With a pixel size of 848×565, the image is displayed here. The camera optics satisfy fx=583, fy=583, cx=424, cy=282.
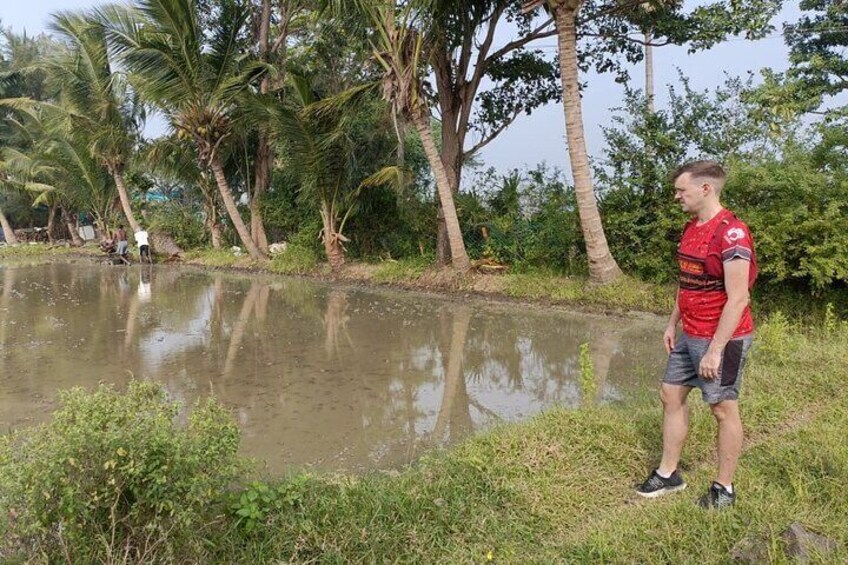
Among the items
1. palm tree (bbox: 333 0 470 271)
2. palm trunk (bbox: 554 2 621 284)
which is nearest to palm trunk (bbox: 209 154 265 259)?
palm tree (bbox: 333 0 470 271)

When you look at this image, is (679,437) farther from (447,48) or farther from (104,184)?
(104,184)

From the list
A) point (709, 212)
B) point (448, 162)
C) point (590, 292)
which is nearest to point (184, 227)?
point (448, 162)

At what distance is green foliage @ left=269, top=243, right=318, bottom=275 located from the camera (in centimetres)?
1432

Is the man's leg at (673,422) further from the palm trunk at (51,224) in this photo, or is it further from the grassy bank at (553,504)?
the palm trunk at (51,224)

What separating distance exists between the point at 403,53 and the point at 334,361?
19.3ft

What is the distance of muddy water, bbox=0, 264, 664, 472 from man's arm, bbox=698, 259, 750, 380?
1.55 metres

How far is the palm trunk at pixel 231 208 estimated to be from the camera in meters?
15.0

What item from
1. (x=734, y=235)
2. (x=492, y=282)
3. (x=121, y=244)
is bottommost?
(x=492, y=282)

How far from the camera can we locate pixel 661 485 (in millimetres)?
2971

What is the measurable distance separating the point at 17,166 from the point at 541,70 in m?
20.6

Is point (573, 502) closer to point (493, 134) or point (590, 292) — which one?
point (590, 292)

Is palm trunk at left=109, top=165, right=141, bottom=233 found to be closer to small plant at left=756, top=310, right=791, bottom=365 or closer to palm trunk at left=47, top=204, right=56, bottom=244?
palm trunk at left=47, top=204, right=56, bottom=244

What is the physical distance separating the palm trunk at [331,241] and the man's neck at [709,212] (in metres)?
11.3

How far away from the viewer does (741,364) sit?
8.87 feet
